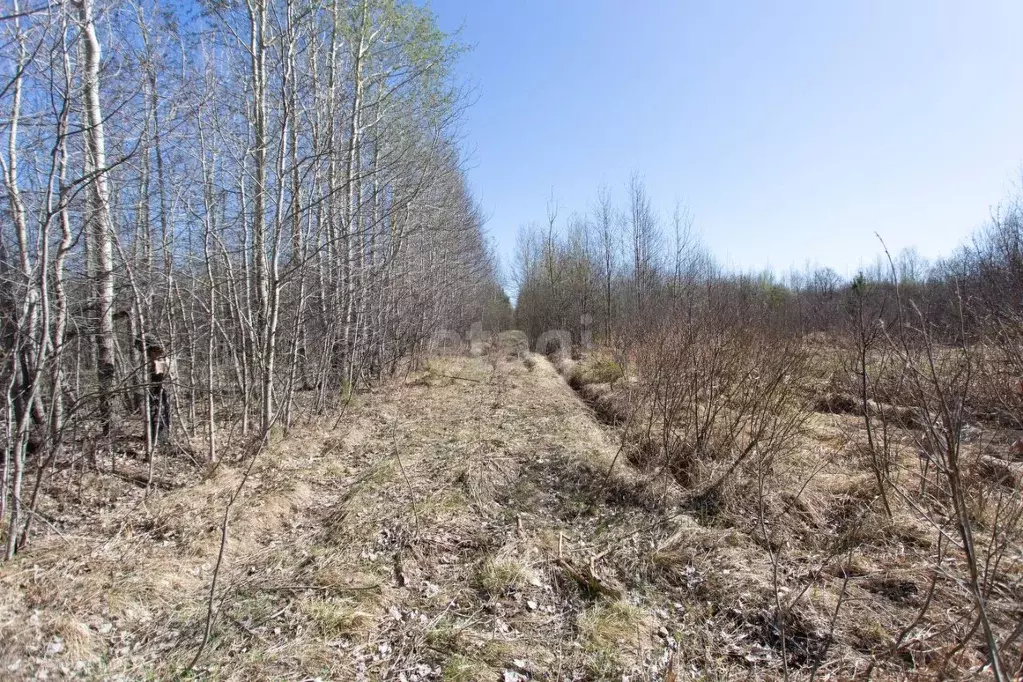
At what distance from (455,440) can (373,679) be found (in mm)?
4539

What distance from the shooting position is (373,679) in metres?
2.77

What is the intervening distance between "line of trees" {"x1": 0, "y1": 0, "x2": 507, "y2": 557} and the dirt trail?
928mm

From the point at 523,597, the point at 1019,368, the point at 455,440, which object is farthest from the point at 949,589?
the point at 455,440

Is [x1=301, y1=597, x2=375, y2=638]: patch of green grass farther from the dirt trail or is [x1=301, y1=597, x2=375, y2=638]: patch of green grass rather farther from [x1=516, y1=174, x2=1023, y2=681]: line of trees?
[x1=516, y1=174, x2=1023, y2=681]: line of trees

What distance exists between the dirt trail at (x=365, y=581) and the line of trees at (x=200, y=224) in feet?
3.05

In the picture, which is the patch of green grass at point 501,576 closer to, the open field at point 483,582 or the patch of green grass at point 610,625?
the open field at point 483,582

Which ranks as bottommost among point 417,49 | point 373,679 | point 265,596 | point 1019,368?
point 373,679

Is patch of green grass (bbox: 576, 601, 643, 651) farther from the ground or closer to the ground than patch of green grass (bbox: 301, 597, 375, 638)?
closer to the ground

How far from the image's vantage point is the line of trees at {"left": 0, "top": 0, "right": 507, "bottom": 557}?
12.4 feet

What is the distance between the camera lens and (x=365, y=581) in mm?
3551

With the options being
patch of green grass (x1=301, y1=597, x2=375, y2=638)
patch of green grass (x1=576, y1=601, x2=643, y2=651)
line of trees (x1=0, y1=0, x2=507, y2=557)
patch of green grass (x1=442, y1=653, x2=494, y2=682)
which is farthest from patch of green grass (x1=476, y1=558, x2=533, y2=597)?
line of trees (x1=0, y1=0, x2=507, y2=557)

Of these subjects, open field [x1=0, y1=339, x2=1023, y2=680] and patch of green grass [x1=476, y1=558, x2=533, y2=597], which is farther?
patch of green grass [x1=476, y1=558, x2=533, y2=597]

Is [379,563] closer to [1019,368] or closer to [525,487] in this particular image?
[525,487]

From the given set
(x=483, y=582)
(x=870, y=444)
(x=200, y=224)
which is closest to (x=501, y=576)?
(x=483, y=582)
